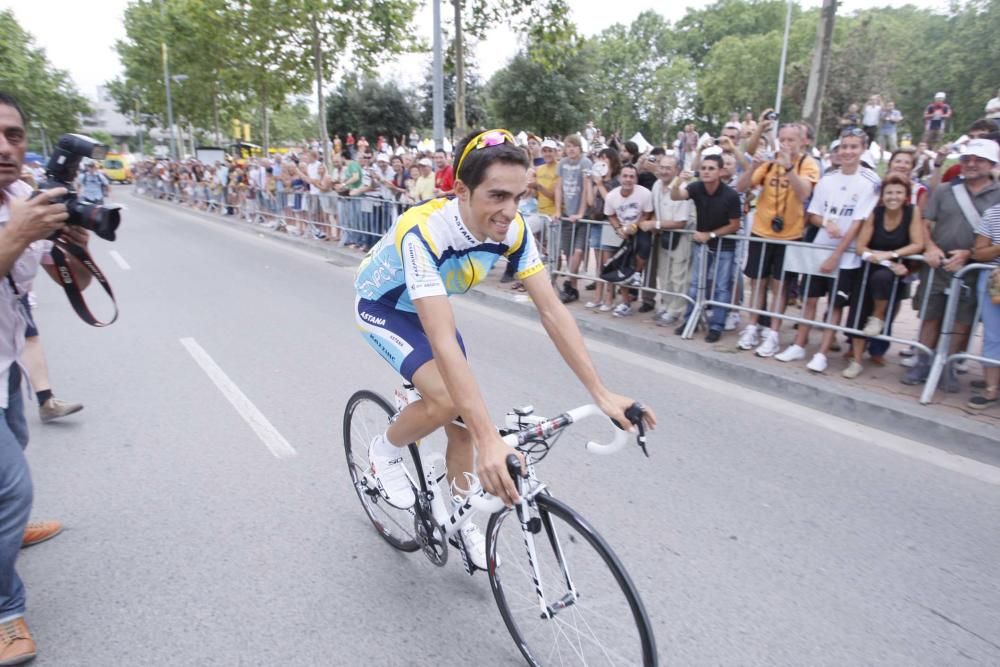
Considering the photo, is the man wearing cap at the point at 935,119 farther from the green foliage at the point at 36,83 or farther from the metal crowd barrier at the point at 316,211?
the green foliage at the point at 36,83

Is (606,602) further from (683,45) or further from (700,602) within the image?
(683,45)

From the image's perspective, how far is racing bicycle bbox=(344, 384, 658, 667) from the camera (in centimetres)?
203

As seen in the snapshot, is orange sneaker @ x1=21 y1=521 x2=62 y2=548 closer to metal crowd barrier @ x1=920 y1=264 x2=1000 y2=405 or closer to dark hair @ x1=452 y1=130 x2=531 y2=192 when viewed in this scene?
dark hair @ x1=452 y1=130 x2=531 y2=192

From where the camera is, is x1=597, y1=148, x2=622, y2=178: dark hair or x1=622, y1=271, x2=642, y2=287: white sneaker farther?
x1=597, y1=148, x2=622, y2=178: dark hair

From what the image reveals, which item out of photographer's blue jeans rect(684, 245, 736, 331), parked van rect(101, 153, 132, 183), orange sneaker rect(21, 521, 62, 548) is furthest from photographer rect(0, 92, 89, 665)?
parked van rect(101, 153, 132, 183)

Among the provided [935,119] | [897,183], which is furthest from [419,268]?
[935,119]

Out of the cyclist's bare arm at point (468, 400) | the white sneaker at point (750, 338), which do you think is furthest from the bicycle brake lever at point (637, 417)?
the white sneaker at point (750, 338)

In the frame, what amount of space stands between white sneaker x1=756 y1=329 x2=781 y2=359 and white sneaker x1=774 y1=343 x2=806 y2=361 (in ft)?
0.27

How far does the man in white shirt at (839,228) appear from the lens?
223 inches

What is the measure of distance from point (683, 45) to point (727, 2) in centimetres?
652

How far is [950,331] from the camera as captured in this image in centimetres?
501

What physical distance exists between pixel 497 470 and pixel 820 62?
9814mm

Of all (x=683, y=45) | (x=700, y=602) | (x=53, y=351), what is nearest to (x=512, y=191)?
(x=700, y=602)

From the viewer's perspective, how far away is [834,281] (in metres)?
5.89
